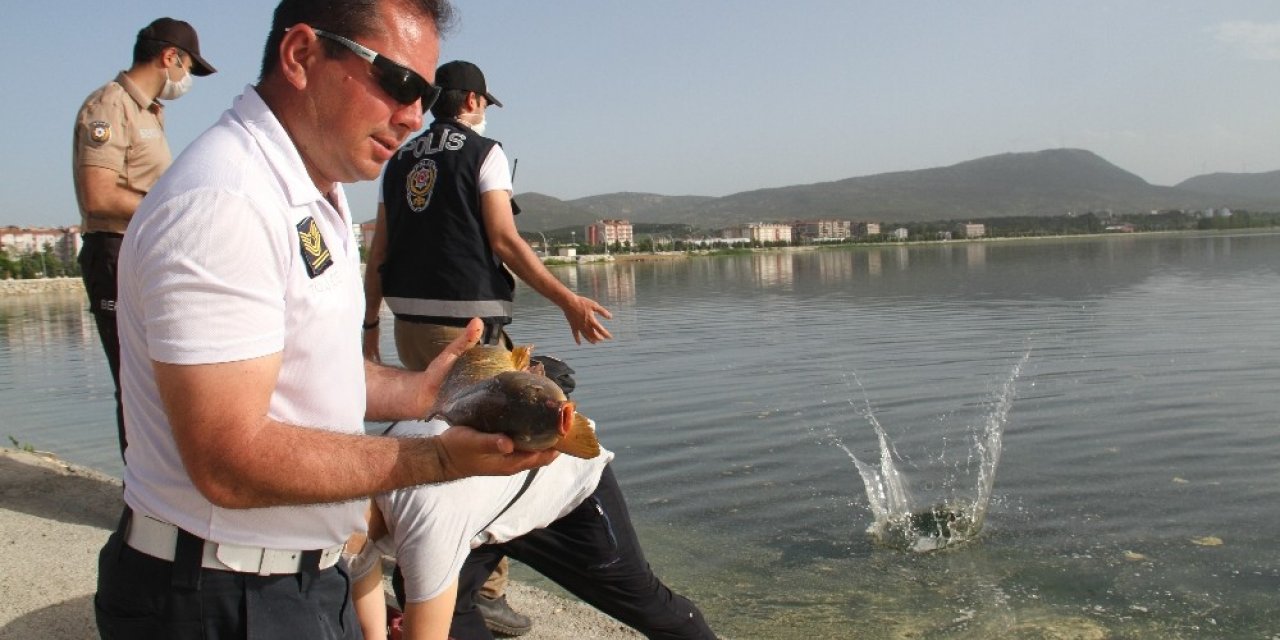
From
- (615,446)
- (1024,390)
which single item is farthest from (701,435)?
(1024,390)

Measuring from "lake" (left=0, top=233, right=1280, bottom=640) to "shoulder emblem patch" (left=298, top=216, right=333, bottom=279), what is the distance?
453cm

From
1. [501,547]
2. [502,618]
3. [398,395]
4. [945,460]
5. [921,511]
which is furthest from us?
[945,460]

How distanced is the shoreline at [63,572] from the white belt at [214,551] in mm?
2782

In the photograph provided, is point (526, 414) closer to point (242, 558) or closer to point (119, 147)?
point (242, 558)

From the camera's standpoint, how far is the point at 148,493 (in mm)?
2205

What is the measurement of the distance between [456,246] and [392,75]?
314cm

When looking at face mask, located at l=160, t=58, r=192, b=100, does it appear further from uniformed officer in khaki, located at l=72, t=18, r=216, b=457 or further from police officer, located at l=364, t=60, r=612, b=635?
police officer, located at l=364, t=60, r=612, b=635

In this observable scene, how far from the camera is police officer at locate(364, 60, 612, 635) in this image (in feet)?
17.5

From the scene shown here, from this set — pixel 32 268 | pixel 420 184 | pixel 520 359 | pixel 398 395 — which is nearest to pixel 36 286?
pixel 32 268

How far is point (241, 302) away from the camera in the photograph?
1930mm

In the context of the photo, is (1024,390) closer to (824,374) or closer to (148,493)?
(824,374)

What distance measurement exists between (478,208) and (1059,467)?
6810 millimetres

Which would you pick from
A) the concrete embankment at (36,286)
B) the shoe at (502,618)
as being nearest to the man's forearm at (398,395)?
the shoe at (502,618)

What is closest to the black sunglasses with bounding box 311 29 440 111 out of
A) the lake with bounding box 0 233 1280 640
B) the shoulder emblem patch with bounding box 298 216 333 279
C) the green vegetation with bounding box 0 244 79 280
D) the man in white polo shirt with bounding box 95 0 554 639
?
the man in white polo shirt with bounding box 95 0 554 639
